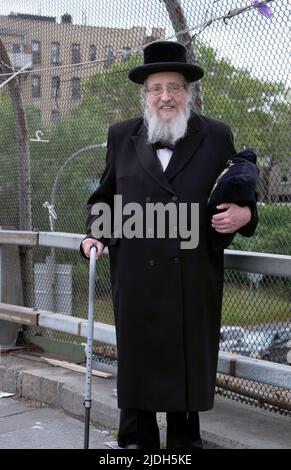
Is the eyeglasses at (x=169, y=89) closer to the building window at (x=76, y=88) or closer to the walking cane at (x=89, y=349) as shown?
the walking cane at (x=89, y=349)

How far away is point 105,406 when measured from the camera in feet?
14.3

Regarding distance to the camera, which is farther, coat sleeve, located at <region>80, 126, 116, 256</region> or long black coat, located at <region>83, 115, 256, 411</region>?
coat sleeve, located at <region>80, 126, 116, 256</region>

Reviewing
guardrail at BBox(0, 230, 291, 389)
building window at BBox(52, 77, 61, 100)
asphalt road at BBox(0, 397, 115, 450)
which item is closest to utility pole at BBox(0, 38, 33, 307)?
building window at BBox(52, 77, 61, 100)

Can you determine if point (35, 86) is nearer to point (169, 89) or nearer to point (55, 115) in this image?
point (55, 115)

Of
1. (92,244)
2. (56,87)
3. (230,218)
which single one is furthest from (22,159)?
(230,218)

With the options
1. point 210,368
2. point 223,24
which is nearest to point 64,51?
point 223,24

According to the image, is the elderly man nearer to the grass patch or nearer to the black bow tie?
the black bow tie

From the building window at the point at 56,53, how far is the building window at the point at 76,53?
0.60 feet

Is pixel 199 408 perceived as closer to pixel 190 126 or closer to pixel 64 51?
pixel 190 126

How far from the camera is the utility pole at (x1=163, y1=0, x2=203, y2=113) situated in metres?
4.28

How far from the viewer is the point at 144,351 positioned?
3371 mm

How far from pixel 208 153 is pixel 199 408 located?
3.85 feet

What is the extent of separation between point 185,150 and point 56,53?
2.74 metres

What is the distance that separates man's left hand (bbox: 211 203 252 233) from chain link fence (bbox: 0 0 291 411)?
0.67 m
